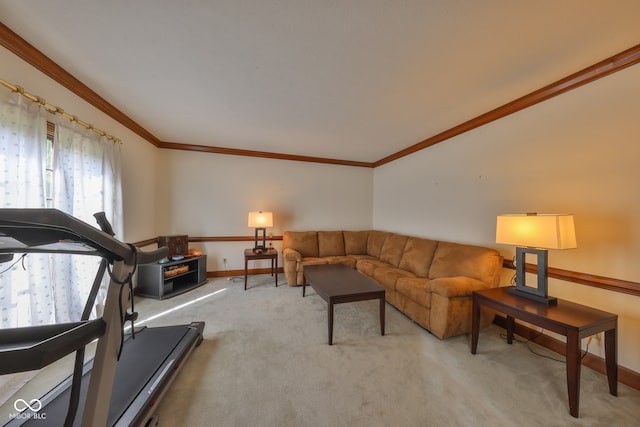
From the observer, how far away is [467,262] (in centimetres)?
247

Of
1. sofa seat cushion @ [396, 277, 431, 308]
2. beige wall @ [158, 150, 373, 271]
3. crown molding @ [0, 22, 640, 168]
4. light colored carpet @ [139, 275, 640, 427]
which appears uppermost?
crown molding @ [0, 22, 640, 168]

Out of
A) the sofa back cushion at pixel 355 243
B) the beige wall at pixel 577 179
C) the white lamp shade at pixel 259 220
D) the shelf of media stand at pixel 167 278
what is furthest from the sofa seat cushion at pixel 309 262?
the beige wall at pixel 577 179

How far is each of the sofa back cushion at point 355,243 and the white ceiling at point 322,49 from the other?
2.33 m

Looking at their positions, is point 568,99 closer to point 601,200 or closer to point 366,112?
point 601,200

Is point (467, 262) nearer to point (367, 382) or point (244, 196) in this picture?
point (367, 382)

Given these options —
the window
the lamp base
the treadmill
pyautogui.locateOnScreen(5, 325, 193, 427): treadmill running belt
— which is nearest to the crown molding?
the window

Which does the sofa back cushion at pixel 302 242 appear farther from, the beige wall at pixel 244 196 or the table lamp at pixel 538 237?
the table lamp at pixel 538 237

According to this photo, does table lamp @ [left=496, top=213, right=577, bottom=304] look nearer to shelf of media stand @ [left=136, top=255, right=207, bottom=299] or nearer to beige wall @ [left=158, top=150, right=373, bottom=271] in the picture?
beige wall @ [left=158, top=150, right=373, bottom=271]

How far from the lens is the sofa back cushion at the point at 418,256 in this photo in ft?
9.67

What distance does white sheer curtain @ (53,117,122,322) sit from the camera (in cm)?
186

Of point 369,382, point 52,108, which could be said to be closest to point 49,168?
point 52,108

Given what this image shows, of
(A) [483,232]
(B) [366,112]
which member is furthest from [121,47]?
(A) [483,232]

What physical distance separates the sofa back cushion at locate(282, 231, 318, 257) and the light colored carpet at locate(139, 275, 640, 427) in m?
1.66

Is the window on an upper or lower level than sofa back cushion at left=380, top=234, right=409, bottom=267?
upper
